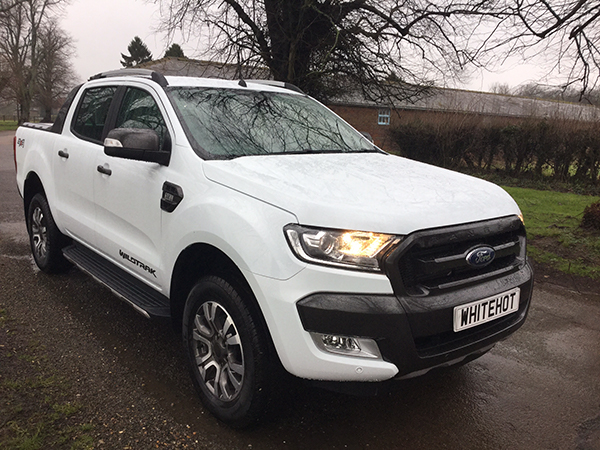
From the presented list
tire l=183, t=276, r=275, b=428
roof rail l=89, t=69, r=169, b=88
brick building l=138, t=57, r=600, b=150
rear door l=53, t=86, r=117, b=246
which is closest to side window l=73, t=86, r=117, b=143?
rear door l=53, t=86, r=117, b=246

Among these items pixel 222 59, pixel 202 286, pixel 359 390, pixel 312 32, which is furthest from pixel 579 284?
pixel 222 59

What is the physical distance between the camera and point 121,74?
160 inches

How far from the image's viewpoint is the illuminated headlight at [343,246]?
2.20 m

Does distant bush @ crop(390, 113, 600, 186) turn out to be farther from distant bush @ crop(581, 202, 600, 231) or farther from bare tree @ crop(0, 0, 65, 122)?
bare tree @ crop(0, 0, 65, 122)

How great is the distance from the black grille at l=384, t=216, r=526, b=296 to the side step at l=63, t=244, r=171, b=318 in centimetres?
153

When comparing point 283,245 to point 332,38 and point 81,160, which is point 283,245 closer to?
point 81,160

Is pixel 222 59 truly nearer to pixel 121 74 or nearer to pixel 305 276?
pixel 121 74

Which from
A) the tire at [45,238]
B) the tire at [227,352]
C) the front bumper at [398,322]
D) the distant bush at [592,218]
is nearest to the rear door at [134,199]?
the tire at [227,352]

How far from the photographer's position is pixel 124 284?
3.40m

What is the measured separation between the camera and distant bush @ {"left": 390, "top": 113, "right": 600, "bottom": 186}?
13.2 m

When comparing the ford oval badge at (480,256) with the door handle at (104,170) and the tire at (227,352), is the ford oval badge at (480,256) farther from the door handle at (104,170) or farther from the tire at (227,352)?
the door handle at (104,170)

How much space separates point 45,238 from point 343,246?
3669mm

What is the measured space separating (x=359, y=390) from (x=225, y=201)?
114 centimetres

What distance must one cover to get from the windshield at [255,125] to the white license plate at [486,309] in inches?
58.9
